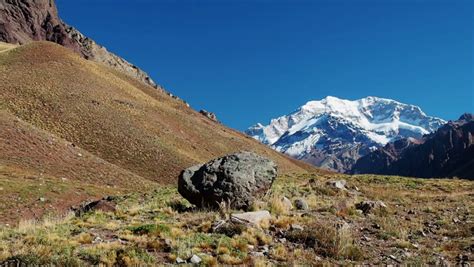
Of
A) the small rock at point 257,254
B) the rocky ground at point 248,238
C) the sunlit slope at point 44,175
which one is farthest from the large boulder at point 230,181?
the sunlit slope at point 44,175

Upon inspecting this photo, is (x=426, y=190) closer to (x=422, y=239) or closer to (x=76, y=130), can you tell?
(x=422, y=239)

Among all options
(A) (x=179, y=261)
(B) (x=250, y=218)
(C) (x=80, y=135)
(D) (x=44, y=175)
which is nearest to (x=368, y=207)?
(B) (x=250, y=218)

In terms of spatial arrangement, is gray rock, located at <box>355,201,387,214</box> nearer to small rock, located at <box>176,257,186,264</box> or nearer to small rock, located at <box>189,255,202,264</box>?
small rock, located at <box>189,255,202,264</box>

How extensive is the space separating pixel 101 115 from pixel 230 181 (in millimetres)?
53908

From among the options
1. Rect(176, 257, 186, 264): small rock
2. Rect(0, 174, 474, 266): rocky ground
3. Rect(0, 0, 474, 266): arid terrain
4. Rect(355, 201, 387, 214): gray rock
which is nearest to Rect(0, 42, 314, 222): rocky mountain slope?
Rect(0, 0, 474, 266): arid terrain

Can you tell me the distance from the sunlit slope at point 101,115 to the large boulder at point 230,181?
37219 millimetres

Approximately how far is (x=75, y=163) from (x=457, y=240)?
139 feet

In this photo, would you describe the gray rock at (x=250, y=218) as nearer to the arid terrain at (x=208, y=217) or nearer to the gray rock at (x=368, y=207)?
the arid terrain at (x=208, y=217)

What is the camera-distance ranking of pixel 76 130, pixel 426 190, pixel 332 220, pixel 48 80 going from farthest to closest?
1. pixel 48 80
2. pixel 76 130
3. pixel 426 190
4. pixel 332 220

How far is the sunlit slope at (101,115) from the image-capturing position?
6269 centimetres

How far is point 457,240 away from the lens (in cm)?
1563

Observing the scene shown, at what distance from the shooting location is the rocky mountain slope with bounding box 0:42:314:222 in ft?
141

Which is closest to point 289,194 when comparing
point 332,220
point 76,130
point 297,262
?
point 332,220

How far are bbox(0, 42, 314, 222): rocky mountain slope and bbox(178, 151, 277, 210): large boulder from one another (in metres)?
14.7
